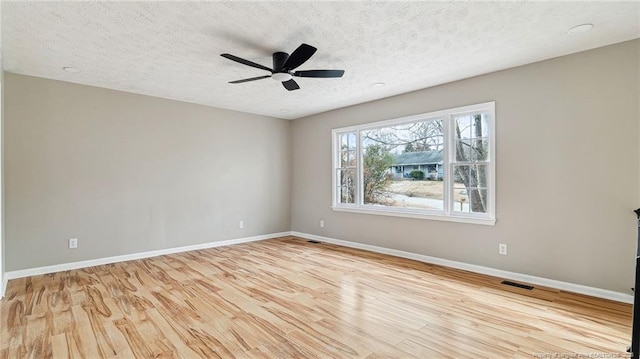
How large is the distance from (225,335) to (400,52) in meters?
3.17

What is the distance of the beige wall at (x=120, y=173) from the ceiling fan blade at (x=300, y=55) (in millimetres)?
3029

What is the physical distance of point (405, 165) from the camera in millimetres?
4996

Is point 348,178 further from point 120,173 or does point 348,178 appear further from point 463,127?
point 120,173

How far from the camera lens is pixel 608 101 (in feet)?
10.2

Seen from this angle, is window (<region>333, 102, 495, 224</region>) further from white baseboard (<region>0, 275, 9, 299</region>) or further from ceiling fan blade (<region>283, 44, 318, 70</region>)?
white baseboard (<region>0, 275, 9, 299</region>)

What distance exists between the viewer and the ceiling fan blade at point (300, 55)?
8.71ft

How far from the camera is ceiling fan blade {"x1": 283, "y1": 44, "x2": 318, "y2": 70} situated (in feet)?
8.71

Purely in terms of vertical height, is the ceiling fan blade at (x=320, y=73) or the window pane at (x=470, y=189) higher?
the ceiling fan blade at (x=320, y=73)

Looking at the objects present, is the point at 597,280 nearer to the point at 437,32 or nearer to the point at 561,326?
the point at 561,326

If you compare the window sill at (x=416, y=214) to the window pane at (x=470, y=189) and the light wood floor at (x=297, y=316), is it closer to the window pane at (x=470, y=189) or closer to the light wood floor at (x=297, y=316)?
the window pane at (x=470, y=189)

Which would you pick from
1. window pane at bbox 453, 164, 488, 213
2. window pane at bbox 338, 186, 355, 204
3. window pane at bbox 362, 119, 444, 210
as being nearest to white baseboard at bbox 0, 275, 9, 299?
window pane at bbox 338, 186, 355, 204

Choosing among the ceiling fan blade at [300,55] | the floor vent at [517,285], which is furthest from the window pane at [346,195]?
the ceiling fan blade at [300,55]

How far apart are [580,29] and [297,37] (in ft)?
8.41

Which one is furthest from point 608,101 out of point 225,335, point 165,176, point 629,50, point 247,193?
point 165,176
